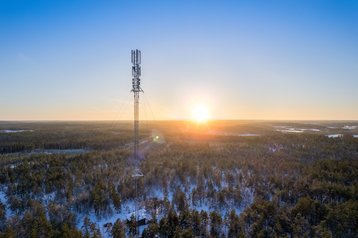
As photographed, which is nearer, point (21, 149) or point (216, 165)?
point (216, 165)

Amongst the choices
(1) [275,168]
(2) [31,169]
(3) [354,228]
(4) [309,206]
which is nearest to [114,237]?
(4) [309,206]

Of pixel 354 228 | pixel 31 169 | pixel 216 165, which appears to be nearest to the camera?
pixel 354 228

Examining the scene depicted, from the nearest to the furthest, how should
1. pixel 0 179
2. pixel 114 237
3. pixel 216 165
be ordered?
1. pixel 114 237
2. pixel 0 179
3. pixel 216 165

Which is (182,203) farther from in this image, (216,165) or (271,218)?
(216,165)

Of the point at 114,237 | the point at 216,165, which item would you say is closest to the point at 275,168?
the point at 216,165

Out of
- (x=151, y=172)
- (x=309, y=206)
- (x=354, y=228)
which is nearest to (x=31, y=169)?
(x=151, y=172)

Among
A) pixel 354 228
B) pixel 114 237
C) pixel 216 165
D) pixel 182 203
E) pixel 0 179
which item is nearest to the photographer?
pixel 114 237

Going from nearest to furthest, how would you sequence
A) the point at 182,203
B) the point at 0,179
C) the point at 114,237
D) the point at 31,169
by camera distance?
the point at 114,237
the point at 182,203
the point at 0,179
the point at 31,169

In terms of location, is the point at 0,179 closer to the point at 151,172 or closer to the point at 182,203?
the point at 151,172

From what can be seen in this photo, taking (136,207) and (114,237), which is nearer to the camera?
(114,237)
